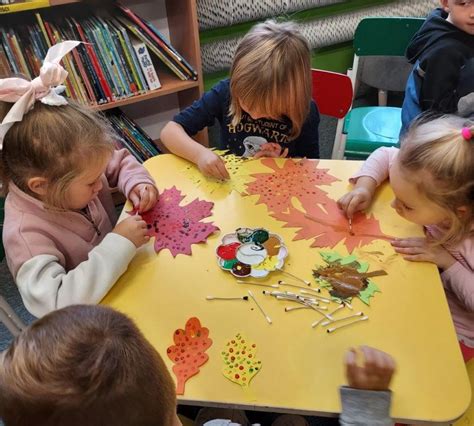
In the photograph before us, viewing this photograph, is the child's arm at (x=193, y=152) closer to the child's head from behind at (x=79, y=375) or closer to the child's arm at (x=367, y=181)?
the child's arm at (x=367, y=181)

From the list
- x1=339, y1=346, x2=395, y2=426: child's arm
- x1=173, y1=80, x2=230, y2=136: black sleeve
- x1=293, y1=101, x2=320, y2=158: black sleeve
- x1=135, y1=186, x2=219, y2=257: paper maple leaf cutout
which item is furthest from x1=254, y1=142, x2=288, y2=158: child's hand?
x1=339, y1=346, x2=395, y2=426: child's arm

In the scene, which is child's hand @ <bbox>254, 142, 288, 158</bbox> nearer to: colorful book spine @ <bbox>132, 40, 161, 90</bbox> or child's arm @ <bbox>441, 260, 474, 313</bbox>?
child's arm @ <bbox>441, 260, 474, 313</bbox>

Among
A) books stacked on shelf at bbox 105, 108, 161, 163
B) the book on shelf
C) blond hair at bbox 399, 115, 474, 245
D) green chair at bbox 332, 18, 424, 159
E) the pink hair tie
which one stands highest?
the book on shelf

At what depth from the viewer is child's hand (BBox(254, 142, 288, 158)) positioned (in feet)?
4.57

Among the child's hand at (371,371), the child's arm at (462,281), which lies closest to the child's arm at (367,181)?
the child's arm at (462,281)

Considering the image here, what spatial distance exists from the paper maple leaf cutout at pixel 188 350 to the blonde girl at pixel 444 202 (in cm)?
46

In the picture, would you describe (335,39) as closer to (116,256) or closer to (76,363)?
(116,256)

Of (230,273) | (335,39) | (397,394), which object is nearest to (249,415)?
(230,273)

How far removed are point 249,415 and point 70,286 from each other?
0.59 m

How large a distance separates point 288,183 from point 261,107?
26cm

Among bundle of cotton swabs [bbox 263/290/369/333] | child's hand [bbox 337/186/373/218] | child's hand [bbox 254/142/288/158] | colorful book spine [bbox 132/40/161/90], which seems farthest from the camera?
colorful book spine [bbox 132/40/161/90]

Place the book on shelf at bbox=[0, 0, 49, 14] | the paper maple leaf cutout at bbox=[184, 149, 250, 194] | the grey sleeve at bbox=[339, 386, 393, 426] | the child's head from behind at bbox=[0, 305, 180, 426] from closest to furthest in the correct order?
the child's head from behind at bbox=[0, 305, 180, 426]
the grey sleeve at bbox=[339, 386, 393, 426]
the paper maple leaf cutout at bbox=[184, 149, 250, 194]
the book on shelf at bbox=[0, 0, 49, 14]

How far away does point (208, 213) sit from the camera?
113 cm

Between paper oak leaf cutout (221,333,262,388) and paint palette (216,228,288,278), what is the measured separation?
161 mm
